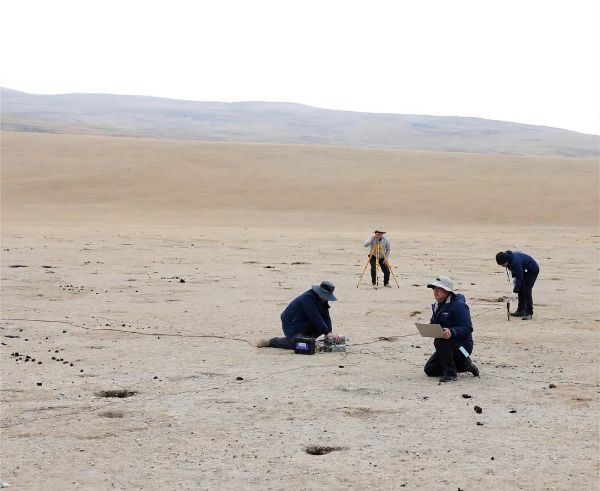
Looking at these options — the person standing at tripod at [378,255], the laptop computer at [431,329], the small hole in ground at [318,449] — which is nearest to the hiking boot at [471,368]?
the laptop computer at [431,329]

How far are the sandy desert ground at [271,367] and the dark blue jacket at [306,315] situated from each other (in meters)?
0.50

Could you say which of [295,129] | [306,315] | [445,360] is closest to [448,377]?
[445,360]

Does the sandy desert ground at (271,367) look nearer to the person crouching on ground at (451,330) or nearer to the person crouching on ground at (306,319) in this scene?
the person crouching on ground at (451,330)

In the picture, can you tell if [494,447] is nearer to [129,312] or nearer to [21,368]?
[21,368]

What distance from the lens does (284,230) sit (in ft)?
99.6

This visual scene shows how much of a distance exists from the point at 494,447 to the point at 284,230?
75.7ft

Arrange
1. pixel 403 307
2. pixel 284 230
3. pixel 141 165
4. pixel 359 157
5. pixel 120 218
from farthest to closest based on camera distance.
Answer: pixel 359 157, pixel 141 165, pixel 120 218, pixel 284 230, pixel 403 307

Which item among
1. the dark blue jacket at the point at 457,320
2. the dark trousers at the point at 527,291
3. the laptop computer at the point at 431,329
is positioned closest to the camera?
the laptop computer at the point at 431,329

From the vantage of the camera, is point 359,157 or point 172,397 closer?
point 172,397

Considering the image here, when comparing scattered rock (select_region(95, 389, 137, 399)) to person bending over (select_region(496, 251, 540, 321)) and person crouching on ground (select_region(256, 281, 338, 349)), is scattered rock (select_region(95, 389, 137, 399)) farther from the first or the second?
person bending over (select_region(496, 251, 540, 321))

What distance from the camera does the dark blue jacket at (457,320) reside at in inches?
382

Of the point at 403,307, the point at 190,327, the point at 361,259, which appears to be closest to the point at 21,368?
the point at 190,327

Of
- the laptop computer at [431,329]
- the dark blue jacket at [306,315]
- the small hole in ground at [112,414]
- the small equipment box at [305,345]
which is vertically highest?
the laptop computer at [431,329]

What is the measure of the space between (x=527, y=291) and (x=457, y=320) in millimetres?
4464
